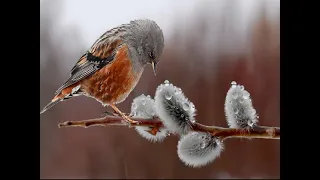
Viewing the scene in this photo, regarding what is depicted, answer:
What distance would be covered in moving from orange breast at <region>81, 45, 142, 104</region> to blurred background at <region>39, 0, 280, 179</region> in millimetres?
25

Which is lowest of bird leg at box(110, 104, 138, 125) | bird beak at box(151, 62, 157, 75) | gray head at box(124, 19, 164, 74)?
bird leg at box(110, 104, 138, 125)

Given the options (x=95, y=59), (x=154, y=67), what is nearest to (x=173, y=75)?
(x=154, y=67)

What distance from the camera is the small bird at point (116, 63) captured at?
804 millimetres

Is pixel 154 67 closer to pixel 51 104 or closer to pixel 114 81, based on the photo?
pixel 114 81

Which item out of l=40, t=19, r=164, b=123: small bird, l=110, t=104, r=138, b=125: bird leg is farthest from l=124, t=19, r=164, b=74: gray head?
l=110, t=104, r=138, b=125: bird leg

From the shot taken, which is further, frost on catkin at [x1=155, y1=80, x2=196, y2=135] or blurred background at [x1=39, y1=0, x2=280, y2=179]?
blurred background at [x1=39, y1=0, x2=280, y2=179]

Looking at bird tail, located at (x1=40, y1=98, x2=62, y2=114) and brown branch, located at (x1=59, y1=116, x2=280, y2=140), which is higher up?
bird tail, located at (x1=40, y1=98, x2=62, y2=114)

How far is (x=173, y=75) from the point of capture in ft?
2.88

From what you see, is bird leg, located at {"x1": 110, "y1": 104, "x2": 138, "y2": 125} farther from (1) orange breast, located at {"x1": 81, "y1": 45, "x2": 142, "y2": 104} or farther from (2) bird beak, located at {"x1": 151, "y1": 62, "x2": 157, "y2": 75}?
(2) bird beak, located at {"x1": 151, "y1": 62, "x2": 157, "y2": 75}

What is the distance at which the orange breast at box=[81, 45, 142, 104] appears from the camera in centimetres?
80

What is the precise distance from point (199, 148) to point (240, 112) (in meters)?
0.12

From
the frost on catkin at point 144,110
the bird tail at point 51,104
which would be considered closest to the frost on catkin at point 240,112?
the frost on catkin at point 144,110

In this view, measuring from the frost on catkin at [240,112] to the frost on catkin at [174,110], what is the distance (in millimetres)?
82
